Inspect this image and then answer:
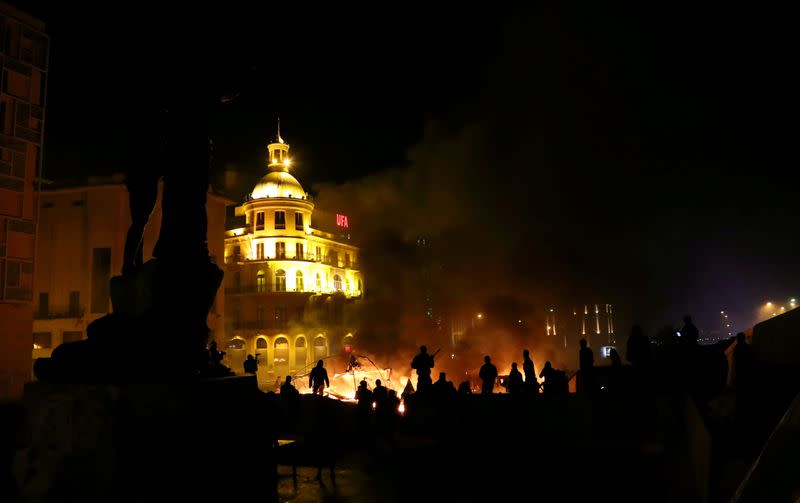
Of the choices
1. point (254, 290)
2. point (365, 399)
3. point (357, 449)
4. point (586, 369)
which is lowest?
point (357, 449)

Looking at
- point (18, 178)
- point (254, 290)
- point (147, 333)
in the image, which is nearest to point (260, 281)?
point (254, 290)

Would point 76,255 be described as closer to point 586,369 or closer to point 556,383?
point 556,383

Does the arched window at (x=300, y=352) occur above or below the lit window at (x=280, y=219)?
below

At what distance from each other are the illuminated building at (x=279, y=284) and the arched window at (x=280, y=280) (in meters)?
0.10

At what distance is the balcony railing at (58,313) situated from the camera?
3666 cm

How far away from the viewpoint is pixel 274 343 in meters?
53.4

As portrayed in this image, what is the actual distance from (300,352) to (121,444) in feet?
176

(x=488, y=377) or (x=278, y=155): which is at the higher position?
(x=278, y=155)

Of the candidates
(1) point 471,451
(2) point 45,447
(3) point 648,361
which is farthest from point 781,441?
(3) point 648,361

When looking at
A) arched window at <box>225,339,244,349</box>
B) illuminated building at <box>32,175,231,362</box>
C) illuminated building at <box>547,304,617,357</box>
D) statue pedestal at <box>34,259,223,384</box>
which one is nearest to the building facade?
illuminated building at <box>547,304,617,357</box>

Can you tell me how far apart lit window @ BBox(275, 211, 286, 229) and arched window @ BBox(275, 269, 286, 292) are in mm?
4545

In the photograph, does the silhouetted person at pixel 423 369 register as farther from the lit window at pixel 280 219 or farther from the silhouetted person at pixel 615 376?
the lit window at pixel 280 219

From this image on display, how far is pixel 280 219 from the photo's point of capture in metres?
56.2

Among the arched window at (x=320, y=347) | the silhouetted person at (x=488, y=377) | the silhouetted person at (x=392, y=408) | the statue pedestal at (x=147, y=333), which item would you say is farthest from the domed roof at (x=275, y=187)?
the statue pedestal at (x=147, y=333)
